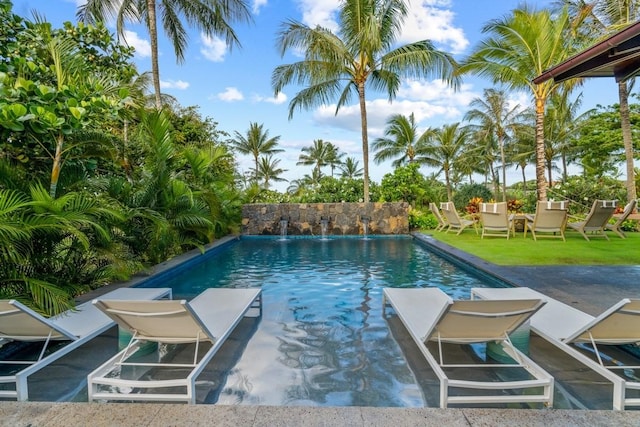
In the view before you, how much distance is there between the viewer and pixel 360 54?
1280 centimetres

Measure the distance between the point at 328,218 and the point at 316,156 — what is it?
2590cm

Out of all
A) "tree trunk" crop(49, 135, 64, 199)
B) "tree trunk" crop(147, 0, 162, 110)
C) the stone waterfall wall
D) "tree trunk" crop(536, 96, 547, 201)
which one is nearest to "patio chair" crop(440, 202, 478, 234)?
the stone waterfall wall

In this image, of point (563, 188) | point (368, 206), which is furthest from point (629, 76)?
point (563, 188)

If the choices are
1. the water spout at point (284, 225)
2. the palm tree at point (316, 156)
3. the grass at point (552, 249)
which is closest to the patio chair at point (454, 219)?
the grass at point (552, 249)

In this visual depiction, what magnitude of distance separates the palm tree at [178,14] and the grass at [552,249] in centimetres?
1080

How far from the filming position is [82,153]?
4.77 meters

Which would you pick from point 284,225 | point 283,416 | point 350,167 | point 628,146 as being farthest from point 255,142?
point 283,416

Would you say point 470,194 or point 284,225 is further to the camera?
point 470,194

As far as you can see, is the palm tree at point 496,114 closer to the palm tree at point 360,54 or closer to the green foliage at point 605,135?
the green foliage at point 605,135

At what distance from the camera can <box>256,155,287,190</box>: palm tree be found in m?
34.1

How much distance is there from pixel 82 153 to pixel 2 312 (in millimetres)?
2833

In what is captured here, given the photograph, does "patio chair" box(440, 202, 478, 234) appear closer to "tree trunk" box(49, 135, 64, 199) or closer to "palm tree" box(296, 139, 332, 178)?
"tree trunk" box(49, 135, 64, 199)

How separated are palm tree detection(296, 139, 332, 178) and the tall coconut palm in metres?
25.7

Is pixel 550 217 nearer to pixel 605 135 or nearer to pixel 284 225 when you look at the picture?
pixel 284 225
